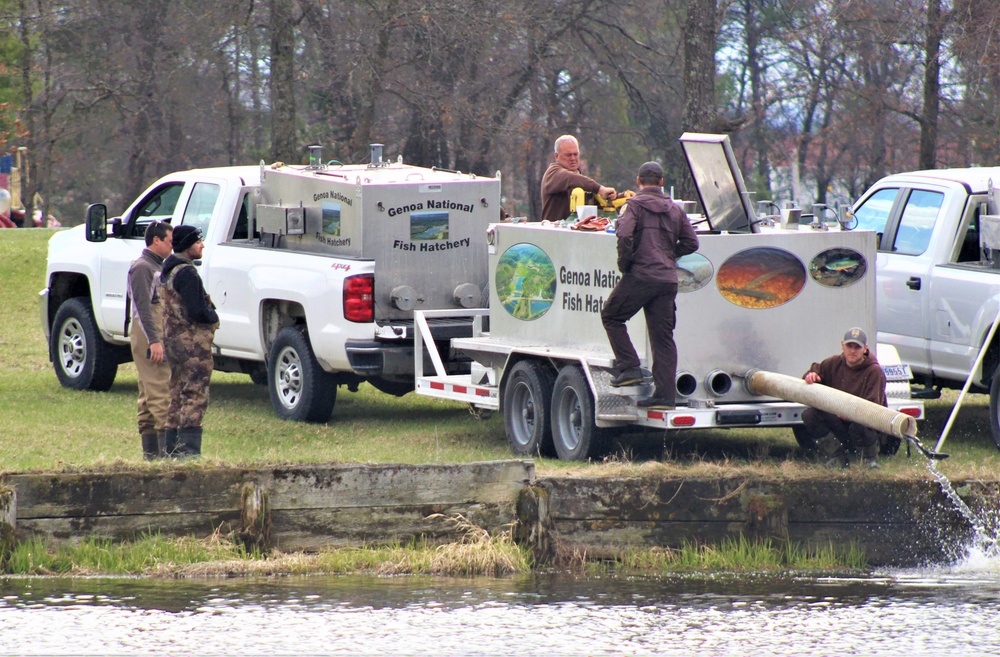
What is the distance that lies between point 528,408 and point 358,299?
5.70 ft

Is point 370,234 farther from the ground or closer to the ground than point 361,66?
closer to the ground

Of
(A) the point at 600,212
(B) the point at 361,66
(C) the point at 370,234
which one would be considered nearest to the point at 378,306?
(C) the point at 370,234

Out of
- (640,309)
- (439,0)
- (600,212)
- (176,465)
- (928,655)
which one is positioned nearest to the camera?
(928,655)

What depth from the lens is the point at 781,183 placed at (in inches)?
2147

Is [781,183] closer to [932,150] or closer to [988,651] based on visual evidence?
[932,150]

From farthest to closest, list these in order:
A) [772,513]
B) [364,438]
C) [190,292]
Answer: [364,438]
[190,292]
[772,513]

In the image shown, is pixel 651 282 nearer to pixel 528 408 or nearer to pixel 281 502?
pixel 528 408

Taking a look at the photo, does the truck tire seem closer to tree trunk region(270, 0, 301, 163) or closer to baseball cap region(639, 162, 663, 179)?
baseball cap region(639, 162, 663, 179)

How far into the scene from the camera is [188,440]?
9.68 m

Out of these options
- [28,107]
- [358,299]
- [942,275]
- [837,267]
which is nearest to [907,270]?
[942,275]

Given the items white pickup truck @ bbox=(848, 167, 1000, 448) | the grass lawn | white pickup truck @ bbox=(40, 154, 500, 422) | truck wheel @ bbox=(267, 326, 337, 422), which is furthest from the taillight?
white pickup truck @ bbox=(848, 167, 1000, 448)

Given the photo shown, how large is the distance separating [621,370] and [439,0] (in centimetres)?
1543


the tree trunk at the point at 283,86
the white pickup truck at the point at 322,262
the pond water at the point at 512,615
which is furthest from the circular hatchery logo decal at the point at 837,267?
the tree trunk at the point at 283,86

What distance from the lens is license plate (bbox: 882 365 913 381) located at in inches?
398
